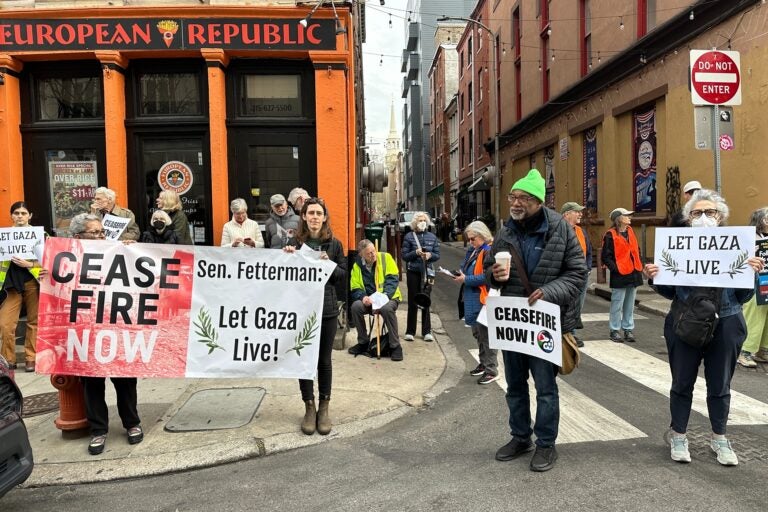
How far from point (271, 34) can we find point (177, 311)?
5.17 meters

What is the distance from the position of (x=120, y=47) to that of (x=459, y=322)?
690 cm

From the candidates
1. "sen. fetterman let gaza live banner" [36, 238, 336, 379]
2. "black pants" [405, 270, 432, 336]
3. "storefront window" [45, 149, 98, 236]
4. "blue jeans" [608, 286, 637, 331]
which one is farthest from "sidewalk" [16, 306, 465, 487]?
"storefront window" [45, 149, 98, 236]

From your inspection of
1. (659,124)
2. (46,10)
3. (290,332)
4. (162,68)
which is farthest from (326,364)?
(659,124)

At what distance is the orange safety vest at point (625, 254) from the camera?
7.45 meters

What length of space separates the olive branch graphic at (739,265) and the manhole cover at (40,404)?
588 cm

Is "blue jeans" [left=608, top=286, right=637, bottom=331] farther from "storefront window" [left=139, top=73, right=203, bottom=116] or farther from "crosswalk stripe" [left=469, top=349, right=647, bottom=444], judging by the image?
"storefront window" [left=139, top=73, right=203, bottom=116]

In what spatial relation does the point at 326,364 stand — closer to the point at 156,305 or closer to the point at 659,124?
the point at 156,305

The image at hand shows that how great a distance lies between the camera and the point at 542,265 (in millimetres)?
3607

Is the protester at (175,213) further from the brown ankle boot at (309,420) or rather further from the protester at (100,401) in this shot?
the brown ankle boot at (309,420)

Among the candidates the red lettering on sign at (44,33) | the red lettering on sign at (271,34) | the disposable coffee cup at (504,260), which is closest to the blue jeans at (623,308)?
the disposable coffee cup at (504,260)

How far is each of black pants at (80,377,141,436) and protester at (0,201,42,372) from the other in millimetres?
2646

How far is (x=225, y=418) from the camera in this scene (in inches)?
185

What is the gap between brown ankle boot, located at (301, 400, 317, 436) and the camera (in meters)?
4.35

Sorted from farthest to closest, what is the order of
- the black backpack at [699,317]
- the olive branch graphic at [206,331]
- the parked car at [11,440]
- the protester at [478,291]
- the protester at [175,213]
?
the protester at [175,213] < the protester at [478,291] < the olive branch graphic at [206,331] < the black backpack at [699,317] < the parked car at [11,440]
